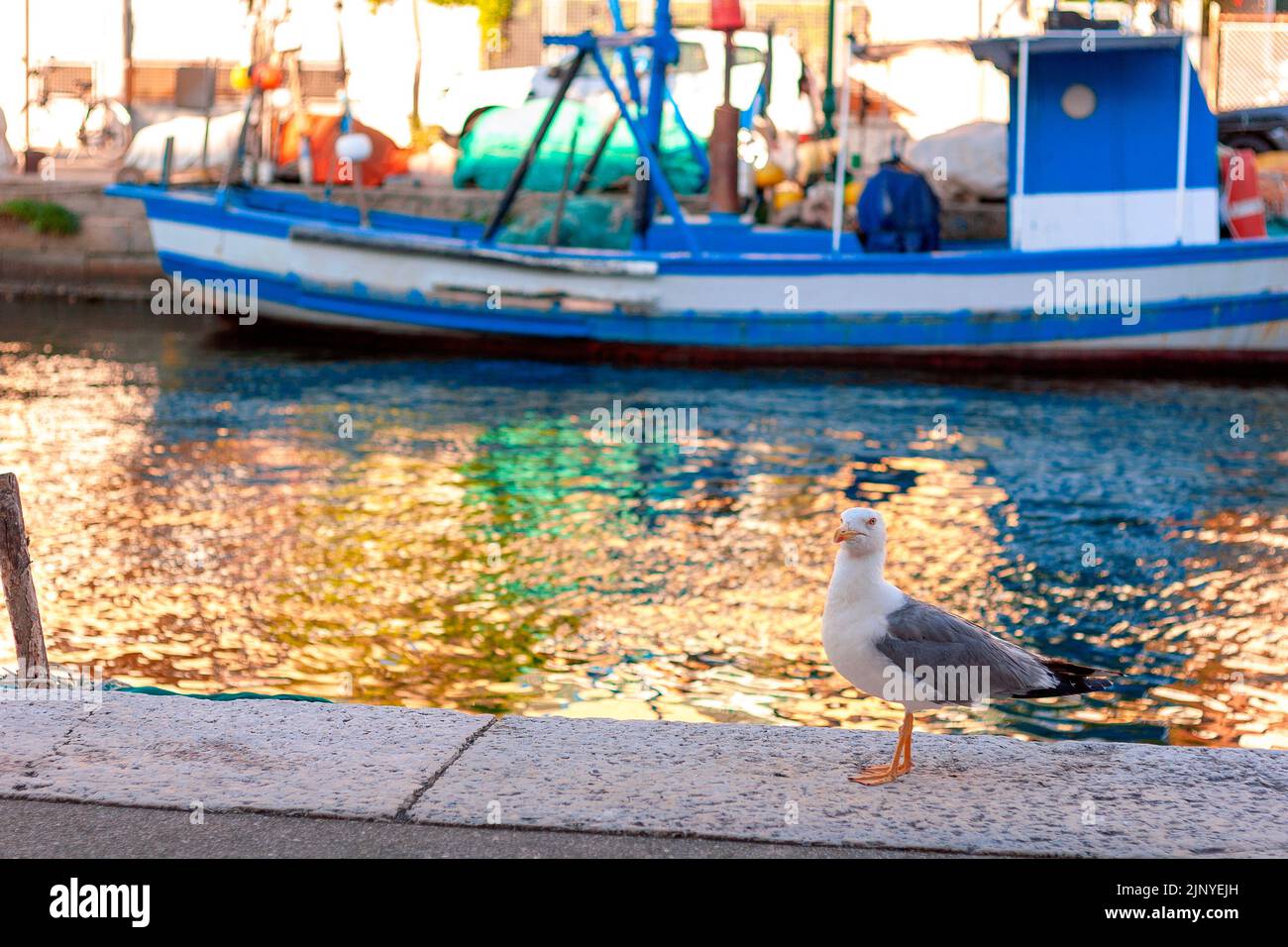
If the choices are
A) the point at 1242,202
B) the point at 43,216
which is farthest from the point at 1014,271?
the point at 43,216

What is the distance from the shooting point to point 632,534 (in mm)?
Result: 9867

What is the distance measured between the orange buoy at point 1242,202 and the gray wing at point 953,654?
14.2m

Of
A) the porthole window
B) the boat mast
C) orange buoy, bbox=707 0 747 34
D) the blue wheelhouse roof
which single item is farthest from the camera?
orange buoy, bbox=707 0 747 34

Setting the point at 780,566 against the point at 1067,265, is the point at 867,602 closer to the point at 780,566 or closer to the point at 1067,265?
the point at 780,566

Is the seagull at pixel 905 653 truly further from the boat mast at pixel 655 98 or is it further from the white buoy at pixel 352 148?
the white buoy at pixel 352 148

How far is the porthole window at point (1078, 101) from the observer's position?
16734 millimetres

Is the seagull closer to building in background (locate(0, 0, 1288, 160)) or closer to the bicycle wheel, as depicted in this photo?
the bicycle wheel

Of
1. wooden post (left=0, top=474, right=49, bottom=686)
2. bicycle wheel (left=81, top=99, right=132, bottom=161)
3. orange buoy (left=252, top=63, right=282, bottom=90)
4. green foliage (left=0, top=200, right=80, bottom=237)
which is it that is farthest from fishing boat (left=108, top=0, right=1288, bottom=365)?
wooden post (left=0, top=474, right=49, bottom=686)

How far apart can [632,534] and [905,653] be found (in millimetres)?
5890

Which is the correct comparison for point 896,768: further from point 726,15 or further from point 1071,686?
point 726,15

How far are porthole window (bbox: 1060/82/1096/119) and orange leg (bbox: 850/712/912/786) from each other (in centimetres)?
1391

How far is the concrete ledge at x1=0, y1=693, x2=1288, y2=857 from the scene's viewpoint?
141 inches

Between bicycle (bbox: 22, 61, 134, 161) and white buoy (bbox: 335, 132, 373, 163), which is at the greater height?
bicycle (bbox: 22, 61, 134, 161)

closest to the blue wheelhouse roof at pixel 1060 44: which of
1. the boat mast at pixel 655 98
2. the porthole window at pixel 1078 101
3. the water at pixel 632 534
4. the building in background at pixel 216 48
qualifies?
the porthole window at pixel 1078 101
